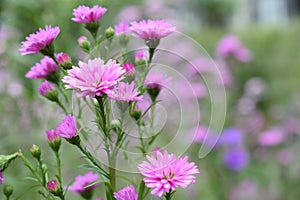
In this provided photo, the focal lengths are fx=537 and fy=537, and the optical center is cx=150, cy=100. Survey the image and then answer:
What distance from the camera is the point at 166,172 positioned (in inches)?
21.5

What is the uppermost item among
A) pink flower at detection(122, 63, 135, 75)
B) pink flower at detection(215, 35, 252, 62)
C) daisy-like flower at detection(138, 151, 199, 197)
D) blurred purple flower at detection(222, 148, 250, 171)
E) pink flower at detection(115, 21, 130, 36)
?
pink flower at detection(215, 35, 252, 62)

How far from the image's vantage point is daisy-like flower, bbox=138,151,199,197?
0.54 metres

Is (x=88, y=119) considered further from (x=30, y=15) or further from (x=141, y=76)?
(x=30, y=15)

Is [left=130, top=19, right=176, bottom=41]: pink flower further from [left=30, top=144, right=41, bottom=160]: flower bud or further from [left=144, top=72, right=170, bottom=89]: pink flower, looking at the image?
[left=30, top=144, right=41, bottom=160]: flower bud

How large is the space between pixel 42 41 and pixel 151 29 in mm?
129

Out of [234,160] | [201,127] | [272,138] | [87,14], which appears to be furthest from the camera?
[272,138]

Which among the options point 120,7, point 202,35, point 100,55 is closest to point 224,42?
point 100,55

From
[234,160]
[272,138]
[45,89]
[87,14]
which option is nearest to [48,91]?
[45,89]

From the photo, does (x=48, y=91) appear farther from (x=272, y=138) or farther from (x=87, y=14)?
(x=272, y=138)

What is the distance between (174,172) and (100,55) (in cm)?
19

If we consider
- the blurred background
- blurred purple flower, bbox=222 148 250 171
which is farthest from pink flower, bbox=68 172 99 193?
blurred purple flower, bbox=222 148 250 171

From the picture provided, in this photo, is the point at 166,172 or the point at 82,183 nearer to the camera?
the point at 166,172

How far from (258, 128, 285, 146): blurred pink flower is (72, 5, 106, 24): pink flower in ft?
5.15

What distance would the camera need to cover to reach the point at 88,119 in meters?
0.65
